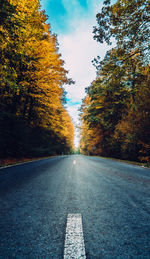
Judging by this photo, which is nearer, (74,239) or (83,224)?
(74,239)

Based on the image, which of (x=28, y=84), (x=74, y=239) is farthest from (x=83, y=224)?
(x=28, y=84)

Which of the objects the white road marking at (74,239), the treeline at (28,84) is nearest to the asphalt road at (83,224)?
the white road marking at (74,239)

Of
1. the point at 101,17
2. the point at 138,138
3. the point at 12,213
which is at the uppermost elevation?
the point at 101,17

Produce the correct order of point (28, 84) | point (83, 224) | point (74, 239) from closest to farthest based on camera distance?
point (74, 239) < point (83, 224) < point (28, 84)

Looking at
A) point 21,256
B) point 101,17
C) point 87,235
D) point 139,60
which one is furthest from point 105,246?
point 101,17

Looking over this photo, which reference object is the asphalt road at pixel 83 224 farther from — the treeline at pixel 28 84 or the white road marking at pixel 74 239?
the treeline at pixel 28 84

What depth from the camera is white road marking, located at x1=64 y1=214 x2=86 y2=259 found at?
1006 millimetres

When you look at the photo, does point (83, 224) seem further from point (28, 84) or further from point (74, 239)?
point (28, 84)

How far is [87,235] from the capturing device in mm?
1278

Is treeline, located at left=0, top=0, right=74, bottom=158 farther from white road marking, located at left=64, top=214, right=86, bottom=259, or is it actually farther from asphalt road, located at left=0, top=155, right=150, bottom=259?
white road marking, located at left=64, top=214, right=86, bottom=259

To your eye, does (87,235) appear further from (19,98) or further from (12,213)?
(19,98)

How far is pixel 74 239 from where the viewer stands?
47.3 inches

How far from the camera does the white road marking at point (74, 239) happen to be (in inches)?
39.6

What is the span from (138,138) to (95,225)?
9313mm
